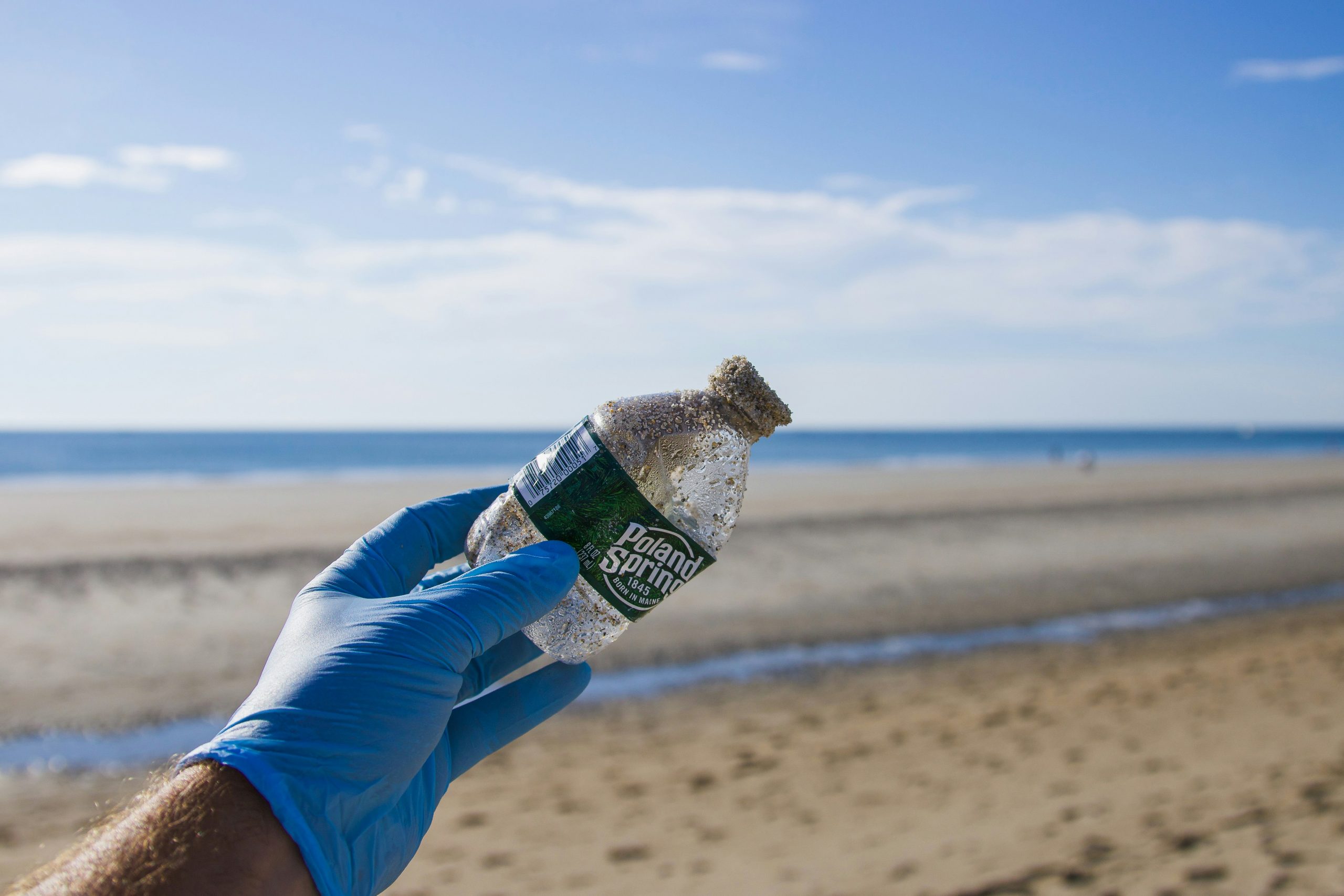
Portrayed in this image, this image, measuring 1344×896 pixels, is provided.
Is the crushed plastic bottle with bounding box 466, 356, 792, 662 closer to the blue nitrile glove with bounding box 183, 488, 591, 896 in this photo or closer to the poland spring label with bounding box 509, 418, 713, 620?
the poland spring label with bounding box 509, 418, 713, 620

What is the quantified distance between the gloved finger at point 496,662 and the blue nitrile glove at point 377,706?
0.17 feet

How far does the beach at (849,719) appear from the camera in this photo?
14.4ft

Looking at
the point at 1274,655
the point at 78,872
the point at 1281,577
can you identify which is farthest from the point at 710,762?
the point at 1281,577

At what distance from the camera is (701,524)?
90.6 inches

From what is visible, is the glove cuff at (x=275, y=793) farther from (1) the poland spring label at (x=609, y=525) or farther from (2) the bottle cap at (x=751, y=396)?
(2) the bottle cap at (x=751, y=396)

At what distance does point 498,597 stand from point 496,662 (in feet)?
1.99

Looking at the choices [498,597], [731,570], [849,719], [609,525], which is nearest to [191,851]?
[498,597]

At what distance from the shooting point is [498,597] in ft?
6.95

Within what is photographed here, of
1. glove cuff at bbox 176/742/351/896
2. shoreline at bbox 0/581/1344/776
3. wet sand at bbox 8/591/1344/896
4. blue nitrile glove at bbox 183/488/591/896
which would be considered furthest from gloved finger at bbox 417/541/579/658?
shoreline at bbox 0/581/1344/776

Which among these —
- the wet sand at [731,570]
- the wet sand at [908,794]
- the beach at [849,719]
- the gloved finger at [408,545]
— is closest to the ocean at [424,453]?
the wet sand at [731,570]

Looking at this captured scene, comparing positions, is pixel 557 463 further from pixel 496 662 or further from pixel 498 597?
pixel 496 662

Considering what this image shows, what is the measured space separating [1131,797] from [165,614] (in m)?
10.1

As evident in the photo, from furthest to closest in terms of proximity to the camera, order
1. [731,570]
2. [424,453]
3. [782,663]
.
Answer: [424,453] < [731,570] < [782,663]

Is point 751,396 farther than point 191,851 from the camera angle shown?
Yes
